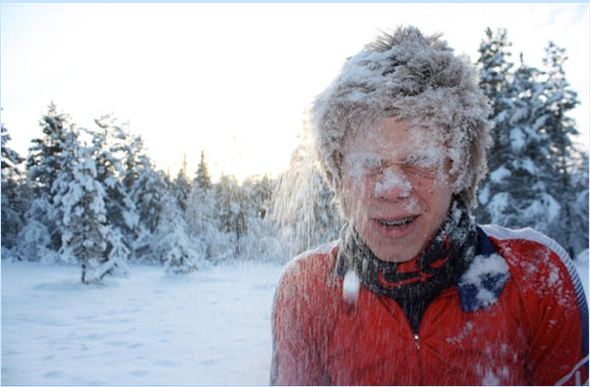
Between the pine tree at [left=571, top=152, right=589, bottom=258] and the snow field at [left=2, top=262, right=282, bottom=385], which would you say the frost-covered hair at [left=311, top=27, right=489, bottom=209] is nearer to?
the snow field at [left=2, top=262, right=282, bottom=385]

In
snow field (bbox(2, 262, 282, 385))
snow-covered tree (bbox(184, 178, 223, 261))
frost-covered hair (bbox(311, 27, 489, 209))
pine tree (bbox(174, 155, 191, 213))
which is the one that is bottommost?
snow field (bbox(2, 262, 282, 385))

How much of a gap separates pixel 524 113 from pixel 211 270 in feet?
53.6

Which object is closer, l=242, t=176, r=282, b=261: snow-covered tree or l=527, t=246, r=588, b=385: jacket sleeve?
l=527, t=246, r=588, b=385: jacket sleeve

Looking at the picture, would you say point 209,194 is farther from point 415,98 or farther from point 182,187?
point 415,98

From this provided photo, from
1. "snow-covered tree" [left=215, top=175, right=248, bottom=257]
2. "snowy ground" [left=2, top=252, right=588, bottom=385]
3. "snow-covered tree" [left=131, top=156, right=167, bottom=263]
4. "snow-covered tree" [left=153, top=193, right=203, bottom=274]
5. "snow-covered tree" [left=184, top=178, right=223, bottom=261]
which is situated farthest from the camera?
"snow-covered tree" [left=131, top=156, right=167, bottom=263]

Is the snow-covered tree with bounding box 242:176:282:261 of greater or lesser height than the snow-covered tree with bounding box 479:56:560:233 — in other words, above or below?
below

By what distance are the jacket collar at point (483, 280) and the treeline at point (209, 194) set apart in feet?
2.66

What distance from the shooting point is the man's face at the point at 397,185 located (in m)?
1.45

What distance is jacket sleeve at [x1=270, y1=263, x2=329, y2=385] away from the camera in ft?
5.29

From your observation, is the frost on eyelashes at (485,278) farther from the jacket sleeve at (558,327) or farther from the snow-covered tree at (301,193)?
the snow-covered tree at (301,193)

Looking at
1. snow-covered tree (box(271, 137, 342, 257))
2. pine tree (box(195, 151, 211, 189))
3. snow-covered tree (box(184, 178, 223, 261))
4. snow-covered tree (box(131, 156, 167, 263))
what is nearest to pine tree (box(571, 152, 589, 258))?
snow-covered tree (box(271, 137, 342, 257))

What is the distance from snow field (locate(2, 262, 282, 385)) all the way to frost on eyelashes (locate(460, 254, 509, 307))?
162 cm

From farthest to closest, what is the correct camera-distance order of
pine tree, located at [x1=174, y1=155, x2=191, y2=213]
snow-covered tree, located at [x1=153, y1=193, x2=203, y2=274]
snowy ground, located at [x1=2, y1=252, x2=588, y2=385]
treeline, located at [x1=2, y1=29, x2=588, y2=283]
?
pine tree, located at [x1=174, y1=155, x2=191, y2=213] → snow-covered tree, located at [x1=153, y1=193, x2=203, y2=274] → treeline, located at [x1=2, y1=29, x2=588, y2=283] → snowy ground, located at [x1=2, y1=252, x2=588, y2=385]

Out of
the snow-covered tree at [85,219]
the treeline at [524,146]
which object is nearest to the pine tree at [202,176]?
the snow-covered tree at [85,219]
